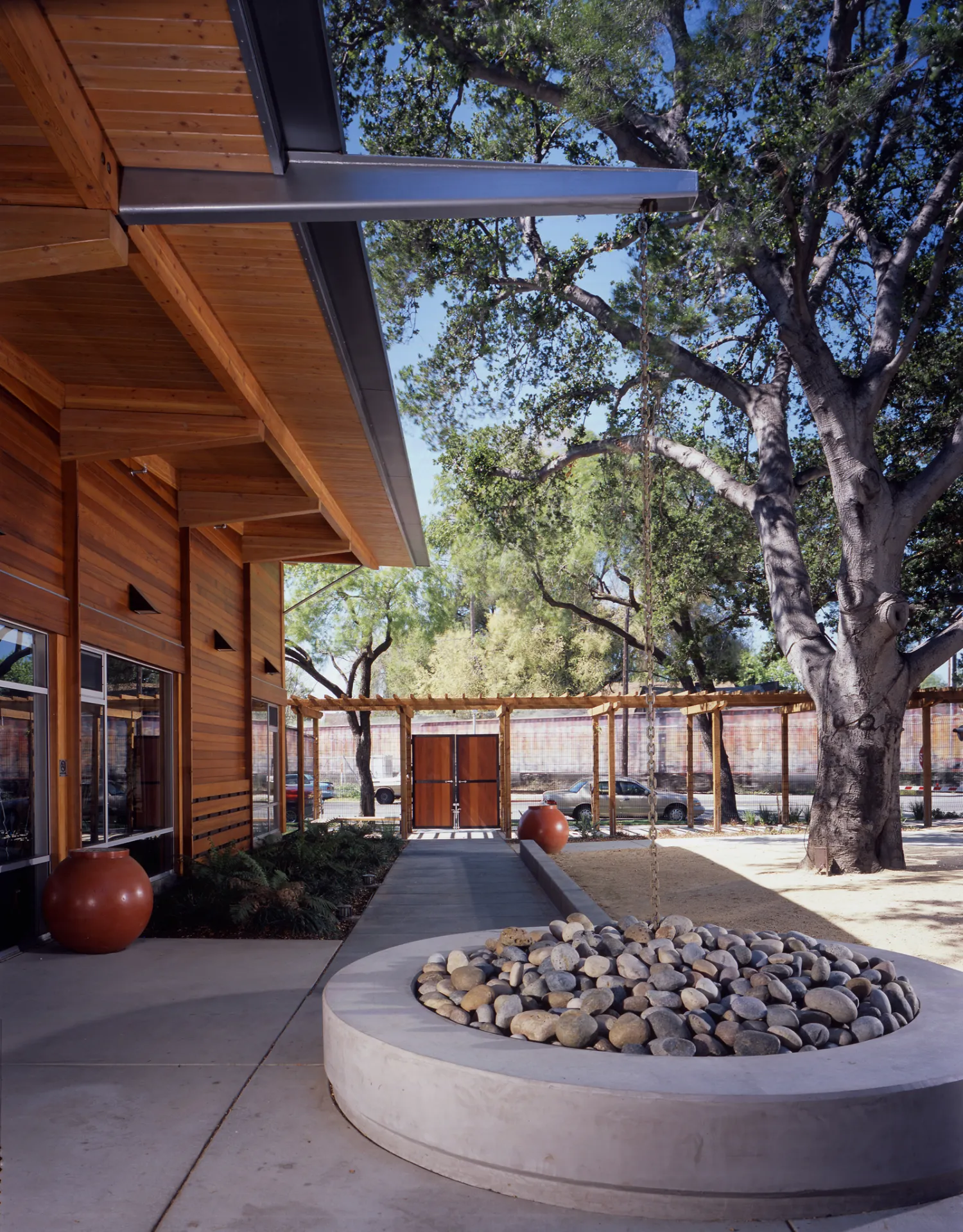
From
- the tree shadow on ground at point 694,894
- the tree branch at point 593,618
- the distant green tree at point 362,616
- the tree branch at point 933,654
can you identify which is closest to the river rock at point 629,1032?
the tree shadow on ground at point 694,894

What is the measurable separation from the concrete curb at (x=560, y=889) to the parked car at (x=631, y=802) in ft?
44.1

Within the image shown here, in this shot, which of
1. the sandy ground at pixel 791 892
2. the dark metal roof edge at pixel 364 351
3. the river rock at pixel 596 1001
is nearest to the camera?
the river rock at pixel 596 1001

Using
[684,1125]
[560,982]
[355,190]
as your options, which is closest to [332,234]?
[355,190]

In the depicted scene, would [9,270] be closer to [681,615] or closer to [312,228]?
[312,228]

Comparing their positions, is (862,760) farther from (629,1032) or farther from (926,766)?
(629,1032)

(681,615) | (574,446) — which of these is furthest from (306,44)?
(681,615)

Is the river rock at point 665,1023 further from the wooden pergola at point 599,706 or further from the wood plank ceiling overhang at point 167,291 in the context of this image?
the wooden pergola at point 599,706

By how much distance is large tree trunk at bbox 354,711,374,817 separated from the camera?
91.9 ft

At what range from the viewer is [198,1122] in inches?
169

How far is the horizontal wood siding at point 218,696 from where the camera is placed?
11578 millimetres

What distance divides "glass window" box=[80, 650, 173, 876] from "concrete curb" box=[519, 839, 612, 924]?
392 cm

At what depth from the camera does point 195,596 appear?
1174cm

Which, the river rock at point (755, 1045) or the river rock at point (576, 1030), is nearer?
the river rock at point (755, 1045)

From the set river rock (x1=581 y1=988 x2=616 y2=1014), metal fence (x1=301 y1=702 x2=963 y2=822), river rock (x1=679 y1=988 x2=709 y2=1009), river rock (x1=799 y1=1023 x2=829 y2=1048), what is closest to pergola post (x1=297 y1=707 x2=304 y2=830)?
metal fence (x1=301 y1=702 x2=963 y2=822)
